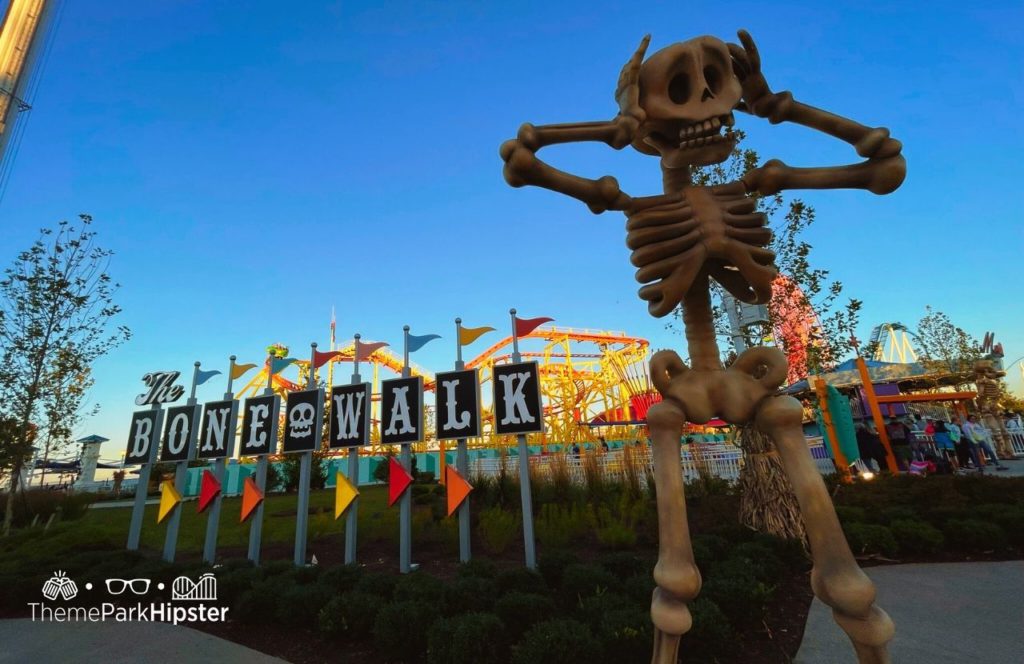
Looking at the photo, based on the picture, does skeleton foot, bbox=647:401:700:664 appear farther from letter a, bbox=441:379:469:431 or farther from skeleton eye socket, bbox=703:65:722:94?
letter a, bbox=441:379:469:431

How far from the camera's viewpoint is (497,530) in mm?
7109

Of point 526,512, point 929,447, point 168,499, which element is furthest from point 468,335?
point 929,447

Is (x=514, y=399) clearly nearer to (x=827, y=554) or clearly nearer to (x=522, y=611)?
(x=522, y=611)

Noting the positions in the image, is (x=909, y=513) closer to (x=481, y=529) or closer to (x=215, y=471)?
(x=481, y=529)

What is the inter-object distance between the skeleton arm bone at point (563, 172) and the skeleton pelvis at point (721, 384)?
929 millimetres

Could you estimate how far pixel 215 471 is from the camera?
8070 mm

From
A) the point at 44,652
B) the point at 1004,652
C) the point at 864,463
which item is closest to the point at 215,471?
the point at 44,652

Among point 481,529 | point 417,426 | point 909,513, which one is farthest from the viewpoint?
point 481,529

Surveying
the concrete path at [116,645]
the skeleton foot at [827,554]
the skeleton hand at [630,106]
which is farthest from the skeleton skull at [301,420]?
the skeleton foot at [827,554]

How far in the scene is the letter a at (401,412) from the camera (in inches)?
275

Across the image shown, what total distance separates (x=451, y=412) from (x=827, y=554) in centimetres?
526

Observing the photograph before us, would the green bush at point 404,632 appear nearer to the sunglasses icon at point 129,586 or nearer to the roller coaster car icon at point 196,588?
the roller coaster car icon at point 196,588

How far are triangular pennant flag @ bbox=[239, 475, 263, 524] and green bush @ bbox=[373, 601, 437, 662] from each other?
173 inches

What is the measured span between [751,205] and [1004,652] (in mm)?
3620
